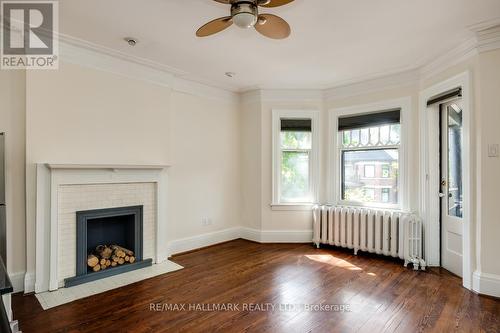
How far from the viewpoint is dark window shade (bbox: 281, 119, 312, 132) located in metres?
4.74

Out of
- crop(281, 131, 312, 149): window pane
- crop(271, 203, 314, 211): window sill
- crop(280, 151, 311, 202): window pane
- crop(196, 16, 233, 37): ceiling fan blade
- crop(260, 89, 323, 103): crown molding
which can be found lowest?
crop(271, 203, 314, 211): window sill

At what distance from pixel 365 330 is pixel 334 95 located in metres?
3.46

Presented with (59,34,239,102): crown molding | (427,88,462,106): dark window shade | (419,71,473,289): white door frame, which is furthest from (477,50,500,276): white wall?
(59,34,239,102): crown molding

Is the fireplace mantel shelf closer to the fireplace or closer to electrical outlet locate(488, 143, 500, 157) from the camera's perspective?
the fireplace

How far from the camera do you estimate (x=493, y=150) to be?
9.08 ft

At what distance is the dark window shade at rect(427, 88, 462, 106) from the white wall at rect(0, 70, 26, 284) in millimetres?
4577

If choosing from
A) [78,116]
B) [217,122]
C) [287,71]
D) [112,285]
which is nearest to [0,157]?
[78,116]

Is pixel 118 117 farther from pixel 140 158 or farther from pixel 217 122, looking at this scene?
pixel 217 122

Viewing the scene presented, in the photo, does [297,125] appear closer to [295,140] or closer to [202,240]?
[295,140]

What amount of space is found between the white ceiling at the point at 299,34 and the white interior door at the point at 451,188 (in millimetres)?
792

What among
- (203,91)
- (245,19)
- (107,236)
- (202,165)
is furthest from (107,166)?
(245,19)

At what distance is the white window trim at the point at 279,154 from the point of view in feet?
15.4

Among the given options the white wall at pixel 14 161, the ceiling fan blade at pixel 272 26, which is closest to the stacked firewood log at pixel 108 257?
the white wall at pixel 14 161

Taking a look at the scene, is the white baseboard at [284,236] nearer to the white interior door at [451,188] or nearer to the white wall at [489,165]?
the white interior door at [451,188]
